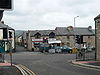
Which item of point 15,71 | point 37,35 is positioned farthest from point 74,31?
point 15,71

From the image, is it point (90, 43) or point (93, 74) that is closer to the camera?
point (93, 74)

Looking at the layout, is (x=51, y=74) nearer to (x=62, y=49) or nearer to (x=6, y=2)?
(x=6, y=2)

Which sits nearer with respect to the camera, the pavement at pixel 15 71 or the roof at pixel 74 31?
the pavement at pixel 15 71

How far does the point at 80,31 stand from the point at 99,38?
4600 centimetres

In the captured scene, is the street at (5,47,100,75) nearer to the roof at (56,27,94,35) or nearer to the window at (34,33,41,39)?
the window at (34,33,41,39)

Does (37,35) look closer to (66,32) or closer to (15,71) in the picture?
(66,32)

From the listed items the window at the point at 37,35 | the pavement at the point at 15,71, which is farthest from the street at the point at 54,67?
the window at the point at 37,35

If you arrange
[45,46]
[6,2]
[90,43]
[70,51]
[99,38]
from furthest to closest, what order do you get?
[90,43] → [45,46] → [70,51] → [99,38] → [6,2]

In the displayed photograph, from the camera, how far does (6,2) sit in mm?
3791

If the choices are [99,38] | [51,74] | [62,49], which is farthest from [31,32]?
[51,74]

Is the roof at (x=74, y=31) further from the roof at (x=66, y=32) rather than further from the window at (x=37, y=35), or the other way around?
the window at (x=37, y=35)

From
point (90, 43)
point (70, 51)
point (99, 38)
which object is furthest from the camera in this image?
point (90, 43)

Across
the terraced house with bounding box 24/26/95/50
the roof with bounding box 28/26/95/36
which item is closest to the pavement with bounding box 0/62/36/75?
the terraced house with bounding box 24/26/95/50

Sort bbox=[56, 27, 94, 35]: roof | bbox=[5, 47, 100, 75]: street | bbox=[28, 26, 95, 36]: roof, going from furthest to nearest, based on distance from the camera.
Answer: bbox=[56, 27, 94, 35]: roof, bbox=[28, 26, 95, 36]: roof, bbox=[5, 47, 100, 75]: street
